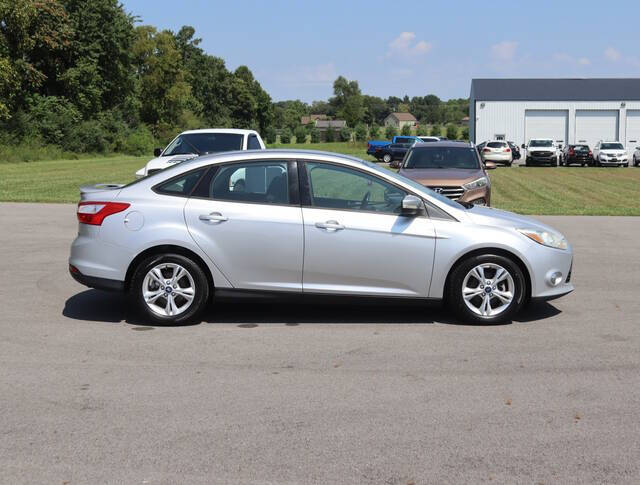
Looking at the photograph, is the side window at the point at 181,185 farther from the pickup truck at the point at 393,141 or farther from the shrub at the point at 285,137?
the shrub at the point at 285,137

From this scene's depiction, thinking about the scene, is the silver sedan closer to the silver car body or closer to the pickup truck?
the silver car body

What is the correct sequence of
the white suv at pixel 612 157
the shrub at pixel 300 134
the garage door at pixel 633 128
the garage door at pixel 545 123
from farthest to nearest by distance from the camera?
1. the shrub at pixel 300 134
2. the garage door at pixel 545 123
3. the garage door at pixel 633 128
4. the white suv at pixel 612 157

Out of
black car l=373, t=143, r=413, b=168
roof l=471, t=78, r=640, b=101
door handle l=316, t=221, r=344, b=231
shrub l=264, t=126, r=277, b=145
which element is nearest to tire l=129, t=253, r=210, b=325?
door handle l=316, t=221, r=344, b=231

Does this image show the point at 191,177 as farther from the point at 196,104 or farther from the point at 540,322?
the point at 196,104

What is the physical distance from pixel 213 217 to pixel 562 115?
69.8 m

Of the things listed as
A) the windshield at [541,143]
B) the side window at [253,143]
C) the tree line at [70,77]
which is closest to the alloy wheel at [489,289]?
the side window at [253,143]

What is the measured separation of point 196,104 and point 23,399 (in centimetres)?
11232

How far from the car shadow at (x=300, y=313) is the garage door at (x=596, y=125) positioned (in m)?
67.7

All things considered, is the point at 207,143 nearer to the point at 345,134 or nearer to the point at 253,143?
the point at 253,143

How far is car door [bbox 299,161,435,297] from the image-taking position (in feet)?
23.9

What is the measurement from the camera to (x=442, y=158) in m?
15.6

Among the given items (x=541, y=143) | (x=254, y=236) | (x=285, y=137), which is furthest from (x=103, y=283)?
(x=285, y=137)

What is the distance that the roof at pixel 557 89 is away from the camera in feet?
239

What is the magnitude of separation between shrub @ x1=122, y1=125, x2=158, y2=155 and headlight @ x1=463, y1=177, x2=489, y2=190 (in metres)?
56.2
